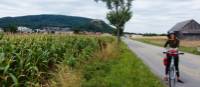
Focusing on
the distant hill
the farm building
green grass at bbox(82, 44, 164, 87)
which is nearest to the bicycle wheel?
green grass at bbox(82, 44, 164, 87)

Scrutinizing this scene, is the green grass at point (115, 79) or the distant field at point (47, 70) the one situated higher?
the distant field at point (47, 70)

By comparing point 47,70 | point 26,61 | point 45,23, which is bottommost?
point 47,70

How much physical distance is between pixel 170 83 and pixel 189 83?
1431mm

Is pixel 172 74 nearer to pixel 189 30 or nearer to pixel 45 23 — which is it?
pixel 45 23

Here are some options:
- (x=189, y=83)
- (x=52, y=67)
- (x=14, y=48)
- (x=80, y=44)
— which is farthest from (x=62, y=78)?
(x=80, y=44)

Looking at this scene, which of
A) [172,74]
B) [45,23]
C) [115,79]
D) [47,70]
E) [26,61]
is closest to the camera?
[26,61]

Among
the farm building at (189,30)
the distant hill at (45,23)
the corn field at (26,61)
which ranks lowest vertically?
the farm building at (189,30)

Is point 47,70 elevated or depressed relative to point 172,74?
elevated

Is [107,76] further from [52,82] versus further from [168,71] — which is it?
[52,82]

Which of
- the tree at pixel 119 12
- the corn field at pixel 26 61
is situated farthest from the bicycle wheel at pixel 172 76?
the tree at pixel 119 12

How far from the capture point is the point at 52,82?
29.8 feet

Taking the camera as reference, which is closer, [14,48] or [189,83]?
[14,48]

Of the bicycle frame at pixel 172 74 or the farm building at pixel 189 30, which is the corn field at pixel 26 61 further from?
the farm building at pixel 189 30

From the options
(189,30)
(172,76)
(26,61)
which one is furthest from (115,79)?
(189,30)
